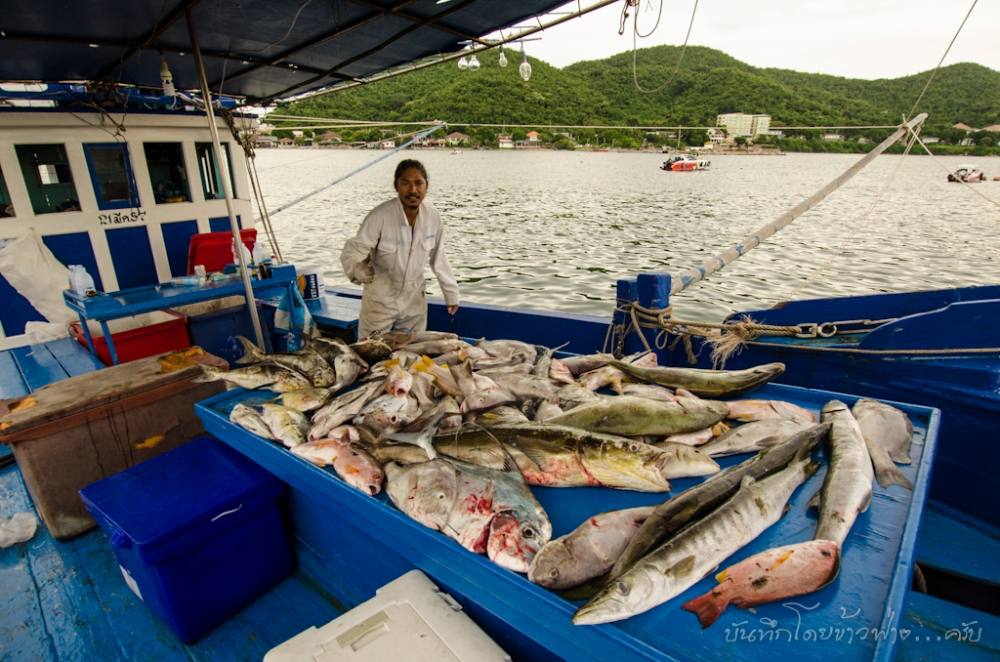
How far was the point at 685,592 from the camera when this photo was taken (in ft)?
4.84

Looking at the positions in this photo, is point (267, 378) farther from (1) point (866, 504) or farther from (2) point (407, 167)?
(1) point (866, 504)

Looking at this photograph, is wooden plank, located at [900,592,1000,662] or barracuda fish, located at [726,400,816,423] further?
barracuda fish, located at [726,400,816,423]

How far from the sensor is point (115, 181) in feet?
21.0

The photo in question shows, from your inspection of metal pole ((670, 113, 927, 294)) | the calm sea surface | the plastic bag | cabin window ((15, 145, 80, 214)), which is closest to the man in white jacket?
metal pole ((670, 113, 927, 294))

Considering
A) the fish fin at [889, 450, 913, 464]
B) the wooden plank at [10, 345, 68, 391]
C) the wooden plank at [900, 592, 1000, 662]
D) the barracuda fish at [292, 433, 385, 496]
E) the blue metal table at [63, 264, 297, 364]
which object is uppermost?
the blue metal table at [63, 264, 297, 364]

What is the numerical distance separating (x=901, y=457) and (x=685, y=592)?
1347mm

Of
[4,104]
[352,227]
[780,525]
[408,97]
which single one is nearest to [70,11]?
[4,104]

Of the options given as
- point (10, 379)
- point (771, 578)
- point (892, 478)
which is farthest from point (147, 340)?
point (892, 478)

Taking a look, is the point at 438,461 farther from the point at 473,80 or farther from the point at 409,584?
the point at 473,80

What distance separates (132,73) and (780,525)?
7.60 metres

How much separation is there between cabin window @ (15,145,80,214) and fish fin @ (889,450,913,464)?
27.3 feet

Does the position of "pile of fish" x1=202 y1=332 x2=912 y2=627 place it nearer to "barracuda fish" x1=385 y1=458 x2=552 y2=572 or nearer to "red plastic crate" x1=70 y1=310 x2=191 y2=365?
"barracuda fish" x1=385 y1=458 x2=552 y2=572

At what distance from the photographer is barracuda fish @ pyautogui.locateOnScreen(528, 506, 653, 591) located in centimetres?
155

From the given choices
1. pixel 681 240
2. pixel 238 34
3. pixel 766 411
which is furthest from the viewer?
pixel 681 240
